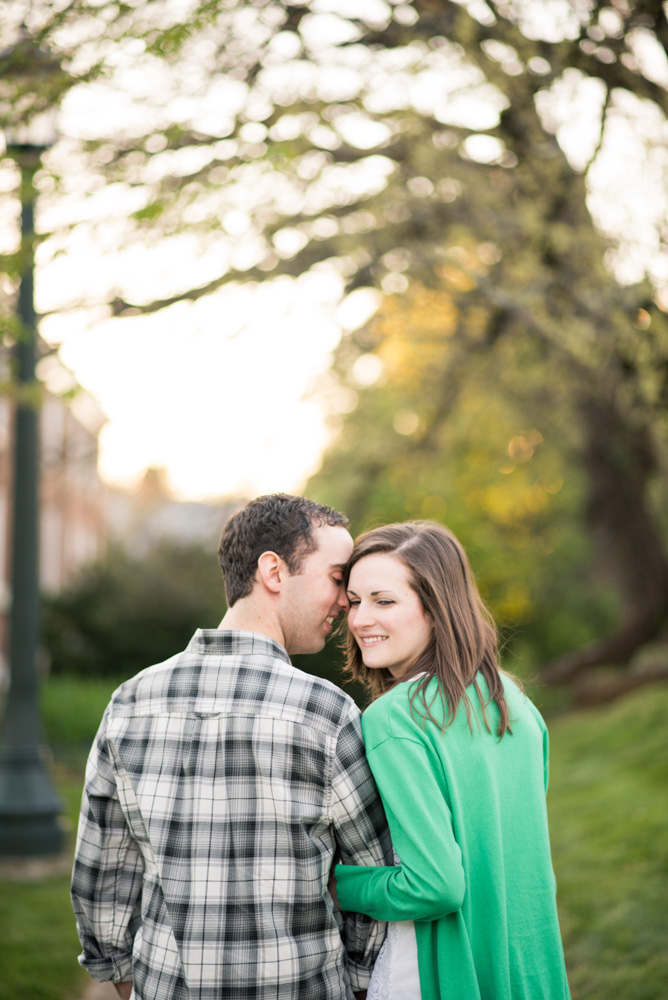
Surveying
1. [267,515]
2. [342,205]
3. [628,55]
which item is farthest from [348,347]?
[267,515]

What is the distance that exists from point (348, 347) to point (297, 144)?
3930mm

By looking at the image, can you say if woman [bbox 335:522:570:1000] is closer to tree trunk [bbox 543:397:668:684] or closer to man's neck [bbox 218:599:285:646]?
man's neck [bbox 218:599:285:646]

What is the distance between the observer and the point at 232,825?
7.10 ft

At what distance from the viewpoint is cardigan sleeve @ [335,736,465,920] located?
6.88ft

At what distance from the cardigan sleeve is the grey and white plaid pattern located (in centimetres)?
7

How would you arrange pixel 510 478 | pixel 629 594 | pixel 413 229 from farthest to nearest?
pixel 510 478 < pixel 629 594 < pixel 413 229

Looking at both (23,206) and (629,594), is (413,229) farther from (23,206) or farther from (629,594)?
(629,594)

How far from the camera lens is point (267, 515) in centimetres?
243

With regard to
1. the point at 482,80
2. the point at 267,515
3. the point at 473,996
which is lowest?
the point at 473,996

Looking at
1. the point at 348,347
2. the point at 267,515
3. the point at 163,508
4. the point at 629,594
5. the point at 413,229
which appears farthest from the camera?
the point at 163,508

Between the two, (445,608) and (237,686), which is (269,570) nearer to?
(237,686)

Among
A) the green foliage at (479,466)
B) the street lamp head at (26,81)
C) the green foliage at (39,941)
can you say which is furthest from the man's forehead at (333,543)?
the green foliage at (479,466)

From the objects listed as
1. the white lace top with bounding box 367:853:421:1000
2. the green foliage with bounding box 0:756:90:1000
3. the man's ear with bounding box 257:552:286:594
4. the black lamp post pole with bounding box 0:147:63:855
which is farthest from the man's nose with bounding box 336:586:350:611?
the black lamp post pole with bounding box 0:147:63:855

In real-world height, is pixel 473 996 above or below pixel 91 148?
below
